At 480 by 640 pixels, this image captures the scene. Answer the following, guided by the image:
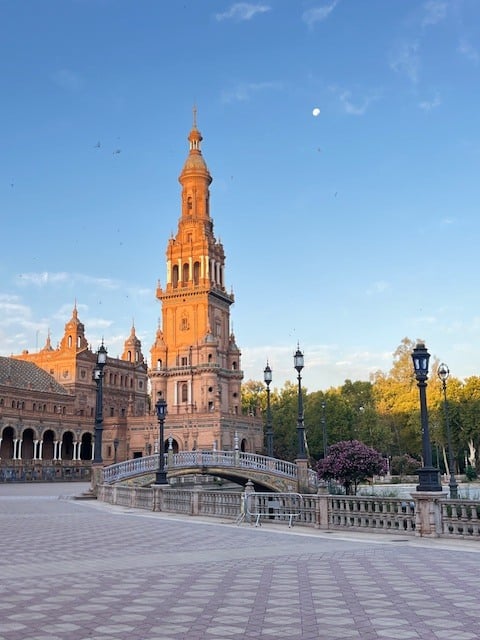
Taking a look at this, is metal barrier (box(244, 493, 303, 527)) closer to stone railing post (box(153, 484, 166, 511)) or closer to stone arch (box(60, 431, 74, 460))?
stone railing post (box(153, 484, 166, 511))

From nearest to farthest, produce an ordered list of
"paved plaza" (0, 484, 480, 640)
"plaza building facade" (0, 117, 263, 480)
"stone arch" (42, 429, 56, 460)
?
"paved plaza" (0, 484, 480, 640) < "plaza building facade" (0, 117, 263, 480) < "stone arch" (42, 429, 56, 460)

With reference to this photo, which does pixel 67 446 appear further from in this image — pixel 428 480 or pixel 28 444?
pixel 428 480

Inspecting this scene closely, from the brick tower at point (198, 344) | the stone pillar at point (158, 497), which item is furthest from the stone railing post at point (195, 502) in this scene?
the brick tower at point (198, 344)

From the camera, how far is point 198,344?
87.5 metres

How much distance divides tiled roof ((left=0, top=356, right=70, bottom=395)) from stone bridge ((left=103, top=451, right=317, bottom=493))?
4541 cm

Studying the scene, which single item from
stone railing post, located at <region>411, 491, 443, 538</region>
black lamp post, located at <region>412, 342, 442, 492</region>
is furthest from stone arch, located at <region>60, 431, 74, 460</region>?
stone railing post, located at <region>411, 491, 443, 538</region>

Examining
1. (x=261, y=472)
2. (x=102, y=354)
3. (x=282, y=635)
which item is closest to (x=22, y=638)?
(x=282, y=635)

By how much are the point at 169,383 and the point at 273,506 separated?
67261 millimetres

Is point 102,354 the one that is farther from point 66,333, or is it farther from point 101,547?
point 66,333

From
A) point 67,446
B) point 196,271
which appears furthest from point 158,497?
point 196,271

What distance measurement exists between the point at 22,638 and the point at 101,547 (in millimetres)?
8537

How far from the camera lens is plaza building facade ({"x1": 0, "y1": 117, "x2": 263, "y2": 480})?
80.4 meters

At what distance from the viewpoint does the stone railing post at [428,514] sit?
1698 cm

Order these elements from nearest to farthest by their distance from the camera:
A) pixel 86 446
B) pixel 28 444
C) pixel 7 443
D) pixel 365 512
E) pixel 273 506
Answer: pixel 365 512 → pixel 273 506 → pixel 7 443 → pixel 28 444 → pixel 86 446
